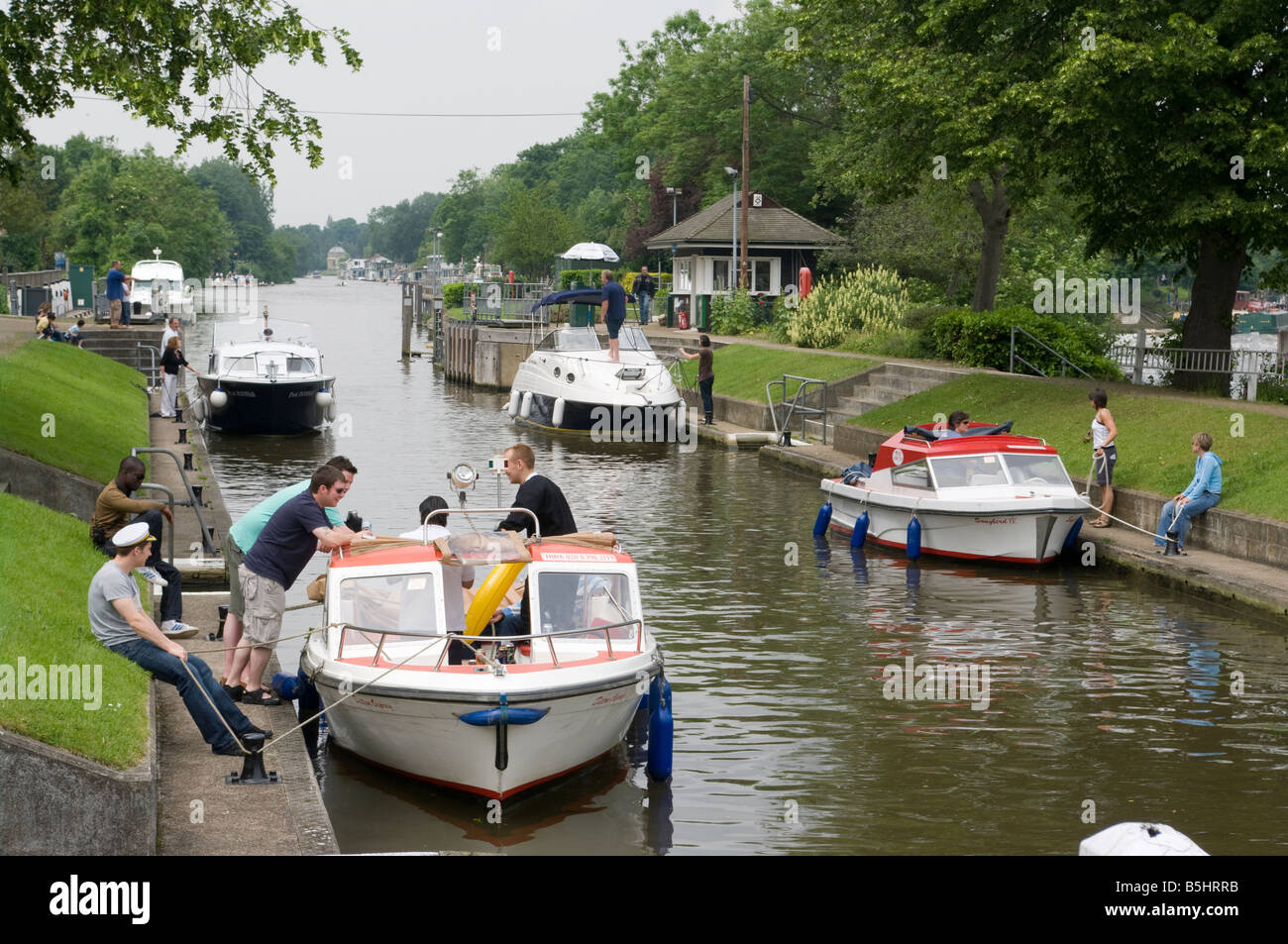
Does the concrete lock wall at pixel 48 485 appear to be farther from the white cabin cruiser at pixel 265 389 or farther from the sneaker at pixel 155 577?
the white cabin cruiser at pixel 265 389

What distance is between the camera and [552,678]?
Result: 1116 centimetres

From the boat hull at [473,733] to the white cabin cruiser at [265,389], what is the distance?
2674 cm

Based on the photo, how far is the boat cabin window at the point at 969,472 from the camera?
2142 cm

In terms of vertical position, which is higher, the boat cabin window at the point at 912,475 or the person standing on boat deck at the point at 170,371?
the person standing on boat deck at the point at 170,371

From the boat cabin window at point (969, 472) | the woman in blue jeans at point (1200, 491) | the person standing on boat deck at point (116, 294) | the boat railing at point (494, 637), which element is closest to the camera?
the boat railing at point (494, 637)

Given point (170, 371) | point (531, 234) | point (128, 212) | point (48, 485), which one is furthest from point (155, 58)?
point (128, 212)

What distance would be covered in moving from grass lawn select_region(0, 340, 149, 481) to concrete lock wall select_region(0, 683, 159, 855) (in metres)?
11.6

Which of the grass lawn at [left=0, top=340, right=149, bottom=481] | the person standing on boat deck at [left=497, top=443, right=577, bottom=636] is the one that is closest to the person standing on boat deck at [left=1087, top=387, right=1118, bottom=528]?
the person standing on boat deck at [left=497, top=443, right=577, bottom=636]

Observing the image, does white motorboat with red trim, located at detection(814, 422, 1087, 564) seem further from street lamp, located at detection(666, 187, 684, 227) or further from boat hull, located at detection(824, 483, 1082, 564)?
street lamp, located at detection(666, 187, 684, 227)

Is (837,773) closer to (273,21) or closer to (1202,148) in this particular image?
(273,21)

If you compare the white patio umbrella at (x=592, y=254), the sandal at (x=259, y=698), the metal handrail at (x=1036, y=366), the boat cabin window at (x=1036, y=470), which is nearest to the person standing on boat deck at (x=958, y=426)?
the boat cabin window at (x=1036, y=470)

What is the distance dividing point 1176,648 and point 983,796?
5.80 meters

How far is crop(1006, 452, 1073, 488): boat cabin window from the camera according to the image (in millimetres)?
21266

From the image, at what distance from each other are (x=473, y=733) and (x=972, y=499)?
11737mm
